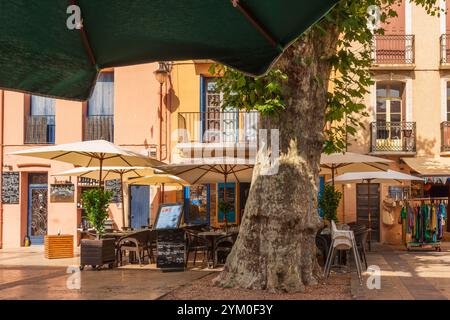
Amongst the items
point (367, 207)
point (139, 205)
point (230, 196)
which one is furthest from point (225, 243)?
point (367, 207)

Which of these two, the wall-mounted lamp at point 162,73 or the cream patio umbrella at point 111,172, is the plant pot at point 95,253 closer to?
the cream patio umbrella at point 111,172

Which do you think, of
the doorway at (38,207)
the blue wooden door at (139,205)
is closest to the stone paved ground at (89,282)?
the blue wooden door at (139,205)

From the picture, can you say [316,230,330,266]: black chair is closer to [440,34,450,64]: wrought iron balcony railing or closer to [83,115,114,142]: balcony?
[83,115,114,142]: balcony

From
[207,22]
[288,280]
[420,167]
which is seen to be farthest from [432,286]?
[420,167]

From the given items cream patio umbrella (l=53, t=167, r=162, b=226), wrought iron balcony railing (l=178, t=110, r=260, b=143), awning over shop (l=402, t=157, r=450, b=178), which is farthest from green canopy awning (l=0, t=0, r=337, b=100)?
awning over shop (l=402, t=157, r=450, b=178)

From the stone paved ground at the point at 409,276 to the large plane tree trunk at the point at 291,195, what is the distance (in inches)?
41.4

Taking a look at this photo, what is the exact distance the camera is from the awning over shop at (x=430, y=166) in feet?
60.7

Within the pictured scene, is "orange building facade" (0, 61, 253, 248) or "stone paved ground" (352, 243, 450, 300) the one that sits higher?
"orange building facade" (0, 61, 253, 248)

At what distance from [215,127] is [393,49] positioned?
21.8 feet

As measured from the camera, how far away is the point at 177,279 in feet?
32.7

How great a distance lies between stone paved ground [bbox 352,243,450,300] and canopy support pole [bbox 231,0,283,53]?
587 centimetres

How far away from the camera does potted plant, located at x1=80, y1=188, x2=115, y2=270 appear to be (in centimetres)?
1134

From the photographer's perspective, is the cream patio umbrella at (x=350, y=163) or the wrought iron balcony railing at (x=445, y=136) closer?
the cream patio umbrella at (x=350, y=163)

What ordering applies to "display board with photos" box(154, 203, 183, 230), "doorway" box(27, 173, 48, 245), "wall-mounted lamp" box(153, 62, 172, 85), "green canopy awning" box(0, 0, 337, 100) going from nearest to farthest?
"green canopy awning" box(0, 0, 337, 100) → "display board with photos" box(154, 203, 183, 230) → "wall-mounted lamp" box(153, 62, 172, 85) → "doorway" box(27, 173, 48, 245)
